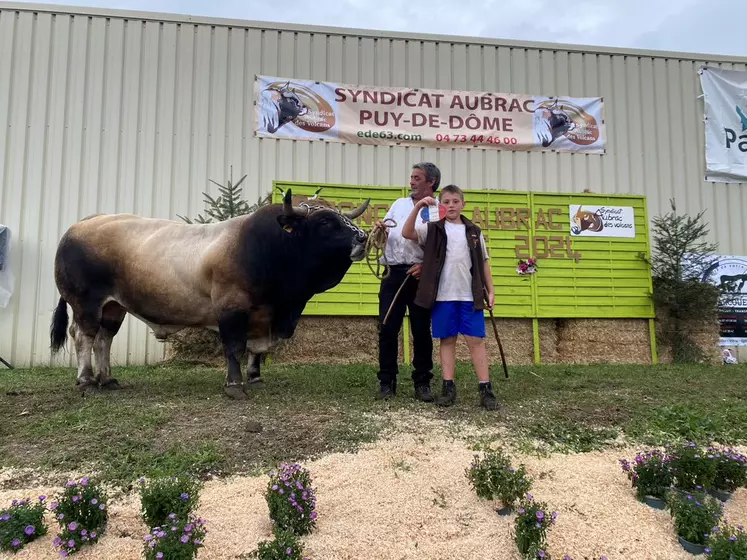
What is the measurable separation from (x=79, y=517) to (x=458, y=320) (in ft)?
9.23

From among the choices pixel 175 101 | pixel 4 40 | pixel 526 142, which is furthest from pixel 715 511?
pixel 4 40

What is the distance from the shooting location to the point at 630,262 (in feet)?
28.5

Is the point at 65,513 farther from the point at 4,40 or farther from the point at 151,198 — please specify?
the point at 4,40

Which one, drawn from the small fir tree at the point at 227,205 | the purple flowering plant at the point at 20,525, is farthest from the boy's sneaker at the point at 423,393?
the small fir tree at the point at 227,205

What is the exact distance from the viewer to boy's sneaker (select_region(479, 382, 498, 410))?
13.8 feet

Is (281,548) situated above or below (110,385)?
below

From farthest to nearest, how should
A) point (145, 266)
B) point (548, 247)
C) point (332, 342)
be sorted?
point (548, 247) → point (332, 342) → point (145, 266)

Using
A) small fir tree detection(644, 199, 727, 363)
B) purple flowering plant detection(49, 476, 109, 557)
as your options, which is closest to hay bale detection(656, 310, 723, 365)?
small fir tree detection(644, 199, 727, 363)

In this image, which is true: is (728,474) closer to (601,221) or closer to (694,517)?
(694,517)

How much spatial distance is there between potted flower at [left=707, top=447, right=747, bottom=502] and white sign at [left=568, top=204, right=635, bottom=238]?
6.18 meters

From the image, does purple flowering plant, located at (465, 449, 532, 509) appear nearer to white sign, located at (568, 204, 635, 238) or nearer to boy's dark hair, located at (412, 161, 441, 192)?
boy's dark hair, located at (412, 161, 441, 192)

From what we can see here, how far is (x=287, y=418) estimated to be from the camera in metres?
3.85

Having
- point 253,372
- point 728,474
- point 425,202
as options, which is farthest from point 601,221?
point 728,474

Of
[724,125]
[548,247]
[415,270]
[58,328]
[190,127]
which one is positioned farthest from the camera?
[724,125]
